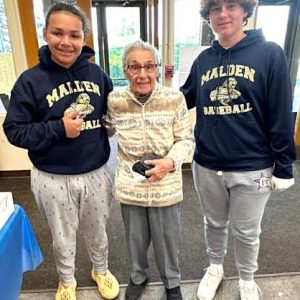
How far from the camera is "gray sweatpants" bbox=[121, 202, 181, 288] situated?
4.00 ft

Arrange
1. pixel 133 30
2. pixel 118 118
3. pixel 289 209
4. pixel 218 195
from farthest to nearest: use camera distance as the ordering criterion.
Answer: pixel 133 30
pixel 289 209
pixel 218 195
pixel 118 118

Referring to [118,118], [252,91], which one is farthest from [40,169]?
[252,91]

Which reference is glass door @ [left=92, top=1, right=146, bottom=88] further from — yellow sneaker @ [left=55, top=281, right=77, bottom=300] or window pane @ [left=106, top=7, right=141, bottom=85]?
yellow sneaker @ [left=55, top=281, right=77, bottom=300]

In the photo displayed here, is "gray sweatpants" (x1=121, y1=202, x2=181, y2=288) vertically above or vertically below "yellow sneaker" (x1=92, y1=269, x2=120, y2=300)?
above

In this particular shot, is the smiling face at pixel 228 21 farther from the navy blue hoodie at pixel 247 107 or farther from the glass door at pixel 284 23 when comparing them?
the glass door at pixel 284 23

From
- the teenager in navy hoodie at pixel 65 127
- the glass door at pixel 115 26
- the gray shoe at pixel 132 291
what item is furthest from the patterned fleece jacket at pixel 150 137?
the glass door at pixel 115 26

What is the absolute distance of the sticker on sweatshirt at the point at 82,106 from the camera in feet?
3.71

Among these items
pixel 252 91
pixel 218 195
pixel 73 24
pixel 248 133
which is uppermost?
pixel 73 24

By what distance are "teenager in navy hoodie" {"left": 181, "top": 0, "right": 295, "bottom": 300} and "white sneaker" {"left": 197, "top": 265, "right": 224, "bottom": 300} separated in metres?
0.24

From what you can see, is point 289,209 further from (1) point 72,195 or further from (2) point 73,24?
(2) point 73,24

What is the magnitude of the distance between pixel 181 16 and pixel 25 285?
2.44 meters

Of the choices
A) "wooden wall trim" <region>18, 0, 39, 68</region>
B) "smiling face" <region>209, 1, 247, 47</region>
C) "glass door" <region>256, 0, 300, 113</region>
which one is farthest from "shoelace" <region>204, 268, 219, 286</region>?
"glass door" <region>256, 0, 300, 113</region>

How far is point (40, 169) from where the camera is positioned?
119cm

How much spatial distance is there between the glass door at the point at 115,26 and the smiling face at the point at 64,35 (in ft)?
14.8
